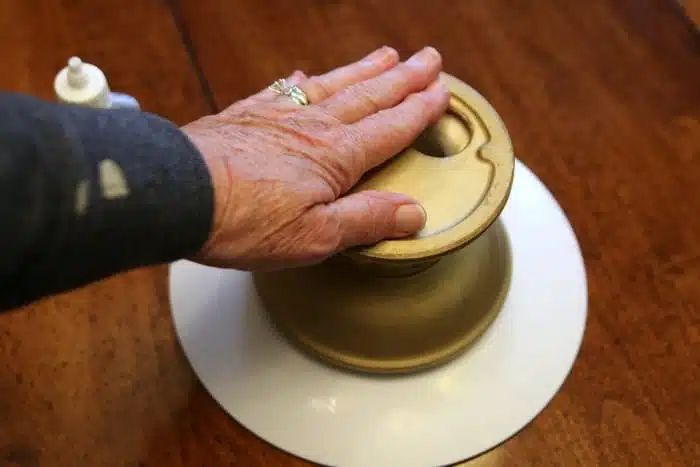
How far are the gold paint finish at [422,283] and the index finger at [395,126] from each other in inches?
0.8

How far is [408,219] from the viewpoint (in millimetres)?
551

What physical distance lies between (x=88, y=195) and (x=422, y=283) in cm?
30

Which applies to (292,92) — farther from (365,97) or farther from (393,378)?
(393,378)

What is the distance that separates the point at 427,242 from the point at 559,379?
0.19 metres

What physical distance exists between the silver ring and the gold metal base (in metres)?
0.13

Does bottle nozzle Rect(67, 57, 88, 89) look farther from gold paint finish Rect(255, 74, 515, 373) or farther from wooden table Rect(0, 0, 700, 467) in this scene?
gold paint finish Rect(255, 74, 515, 373)

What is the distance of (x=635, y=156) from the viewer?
0.74 metres

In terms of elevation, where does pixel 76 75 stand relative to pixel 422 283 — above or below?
above

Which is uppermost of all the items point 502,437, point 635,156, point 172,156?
point 172,156

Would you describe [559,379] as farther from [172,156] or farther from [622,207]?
[172,156]

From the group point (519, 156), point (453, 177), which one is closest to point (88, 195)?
point (453, 177)

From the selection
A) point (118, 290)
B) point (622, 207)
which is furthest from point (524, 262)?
point (118, 290)

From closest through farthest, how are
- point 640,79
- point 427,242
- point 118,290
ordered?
point 427,242 < point 118,290 < point 640,79

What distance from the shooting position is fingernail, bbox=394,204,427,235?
549 mm
